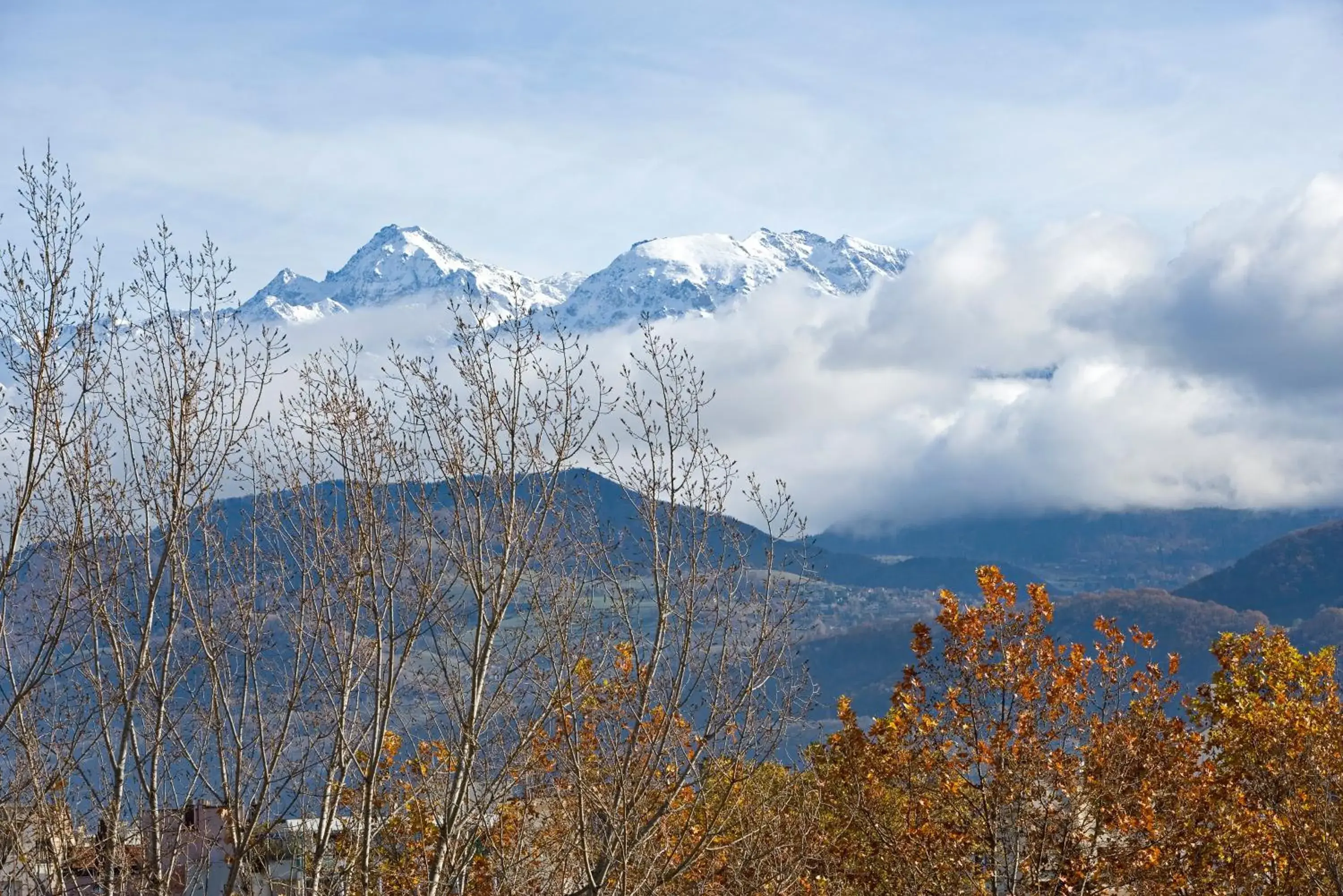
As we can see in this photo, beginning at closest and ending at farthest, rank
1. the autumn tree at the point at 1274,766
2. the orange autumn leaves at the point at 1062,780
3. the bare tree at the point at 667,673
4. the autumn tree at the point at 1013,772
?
the bare tree at the point at 667,673 → the autumn tree at the point at 1013,772 → the orange autumn leaves at the point at 1062,780 → the autumn tree at the point at 1274,766

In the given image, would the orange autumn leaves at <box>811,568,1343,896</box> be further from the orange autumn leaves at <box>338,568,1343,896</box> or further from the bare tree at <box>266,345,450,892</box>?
the bare tree at <box>266,345,450,892</box>

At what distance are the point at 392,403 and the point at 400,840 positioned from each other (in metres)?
11.6

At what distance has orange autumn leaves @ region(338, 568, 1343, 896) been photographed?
19109mm

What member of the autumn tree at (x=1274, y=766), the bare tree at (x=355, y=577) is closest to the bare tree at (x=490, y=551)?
the bare tree at (x=355, y=577)

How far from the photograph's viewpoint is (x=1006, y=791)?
19.3m

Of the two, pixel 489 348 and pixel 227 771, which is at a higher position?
pixel 489 348

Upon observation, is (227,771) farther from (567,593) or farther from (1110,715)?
(1110,715)

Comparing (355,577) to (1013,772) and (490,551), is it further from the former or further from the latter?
(1013,772)

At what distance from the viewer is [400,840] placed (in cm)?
2495

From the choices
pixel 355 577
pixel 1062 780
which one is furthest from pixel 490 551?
pixel 1062 780

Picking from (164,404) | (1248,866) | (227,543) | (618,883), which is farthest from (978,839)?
Result: (164,404)

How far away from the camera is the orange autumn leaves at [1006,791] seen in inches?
752

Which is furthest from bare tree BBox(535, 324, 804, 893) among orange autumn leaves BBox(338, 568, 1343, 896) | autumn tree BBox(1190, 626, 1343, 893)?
autumn tree BBox(1190, 626, 1343, 893)

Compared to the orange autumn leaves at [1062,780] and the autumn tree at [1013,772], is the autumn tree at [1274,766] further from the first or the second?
the autumn tree at [1013,772]
